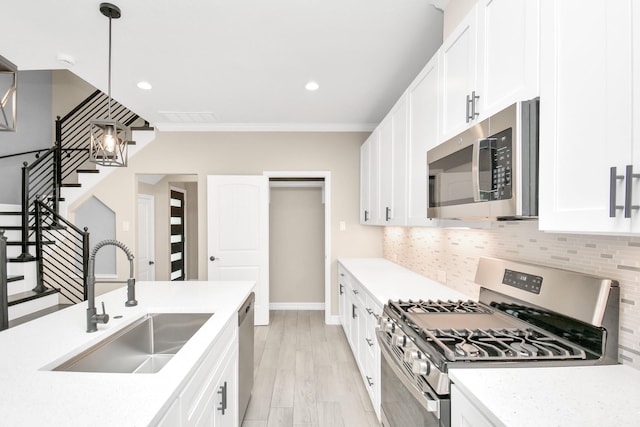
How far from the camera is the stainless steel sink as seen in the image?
1401 millimetres

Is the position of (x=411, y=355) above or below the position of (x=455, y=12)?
below

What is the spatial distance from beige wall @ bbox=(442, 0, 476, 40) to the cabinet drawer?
2.07 m

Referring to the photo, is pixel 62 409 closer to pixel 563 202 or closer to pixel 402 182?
pixel 563 202

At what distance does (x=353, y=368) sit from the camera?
3.01 metres

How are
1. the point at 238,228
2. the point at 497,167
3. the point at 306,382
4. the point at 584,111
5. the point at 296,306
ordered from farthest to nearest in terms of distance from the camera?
the point at 296,306 → the point at 238,228 → the point at 306,382 → the point at 497,167 → the point at 584,111

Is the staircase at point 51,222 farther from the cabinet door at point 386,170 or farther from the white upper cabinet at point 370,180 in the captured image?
the cabinet door at point 386,170

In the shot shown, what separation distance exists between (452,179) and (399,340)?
799 millimetres

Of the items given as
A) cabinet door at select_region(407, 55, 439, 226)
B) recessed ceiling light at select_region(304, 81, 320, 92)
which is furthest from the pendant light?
cabinet door at select_region(407, 55, 439, 226)

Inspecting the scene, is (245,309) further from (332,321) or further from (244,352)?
(332,321)

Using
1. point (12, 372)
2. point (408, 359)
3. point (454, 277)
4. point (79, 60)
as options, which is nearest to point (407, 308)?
point (408, 359)

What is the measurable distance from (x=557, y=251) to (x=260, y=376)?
257 cm

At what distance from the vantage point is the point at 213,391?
56.3 inches

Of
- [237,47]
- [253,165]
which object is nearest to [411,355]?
[237,47]

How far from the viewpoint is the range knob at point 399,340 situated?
1.40 m
